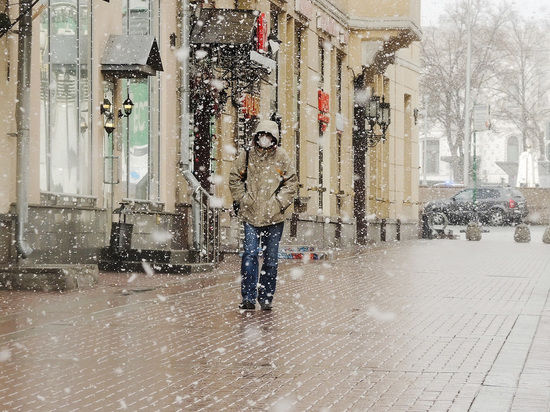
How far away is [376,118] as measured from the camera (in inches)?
1258

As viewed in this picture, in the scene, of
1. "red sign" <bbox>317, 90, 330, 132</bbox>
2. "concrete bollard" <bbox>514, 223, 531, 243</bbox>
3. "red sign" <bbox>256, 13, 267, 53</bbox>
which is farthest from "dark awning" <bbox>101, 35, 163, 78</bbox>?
"concrete bollard" <bbox>514, 223, 531, 243</bbox>

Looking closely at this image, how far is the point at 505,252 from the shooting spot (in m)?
26.4

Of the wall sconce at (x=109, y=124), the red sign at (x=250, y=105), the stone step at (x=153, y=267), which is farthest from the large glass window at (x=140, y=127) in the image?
the red sign at (x=250, y=105)

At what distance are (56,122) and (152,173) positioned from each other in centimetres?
347

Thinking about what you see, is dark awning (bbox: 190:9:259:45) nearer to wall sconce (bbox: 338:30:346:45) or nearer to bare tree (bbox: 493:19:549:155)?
wall sconce (bbox: 338:30:346:45)

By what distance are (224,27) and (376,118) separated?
1253 centimetres

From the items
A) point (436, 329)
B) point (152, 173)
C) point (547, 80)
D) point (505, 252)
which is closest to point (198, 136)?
point (152, 173)

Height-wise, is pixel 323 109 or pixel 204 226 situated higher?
pixel 323 109

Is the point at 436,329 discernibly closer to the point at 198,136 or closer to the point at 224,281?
the point at 224,281

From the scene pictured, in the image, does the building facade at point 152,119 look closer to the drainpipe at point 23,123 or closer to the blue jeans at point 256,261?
the drainpipe at point 23,123

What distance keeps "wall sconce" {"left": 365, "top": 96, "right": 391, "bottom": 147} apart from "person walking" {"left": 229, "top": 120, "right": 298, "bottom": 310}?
20279 mm

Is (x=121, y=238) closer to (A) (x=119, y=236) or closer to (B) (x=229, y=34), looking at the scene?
(A) (x=119, y=236)

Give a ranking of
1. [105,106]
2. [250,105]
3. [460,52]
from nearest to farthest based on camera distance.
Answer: [105,106] → [250,105] → [460,52]

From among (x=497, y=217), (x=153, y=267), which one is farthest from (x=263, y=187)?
(x=497, y=217)
